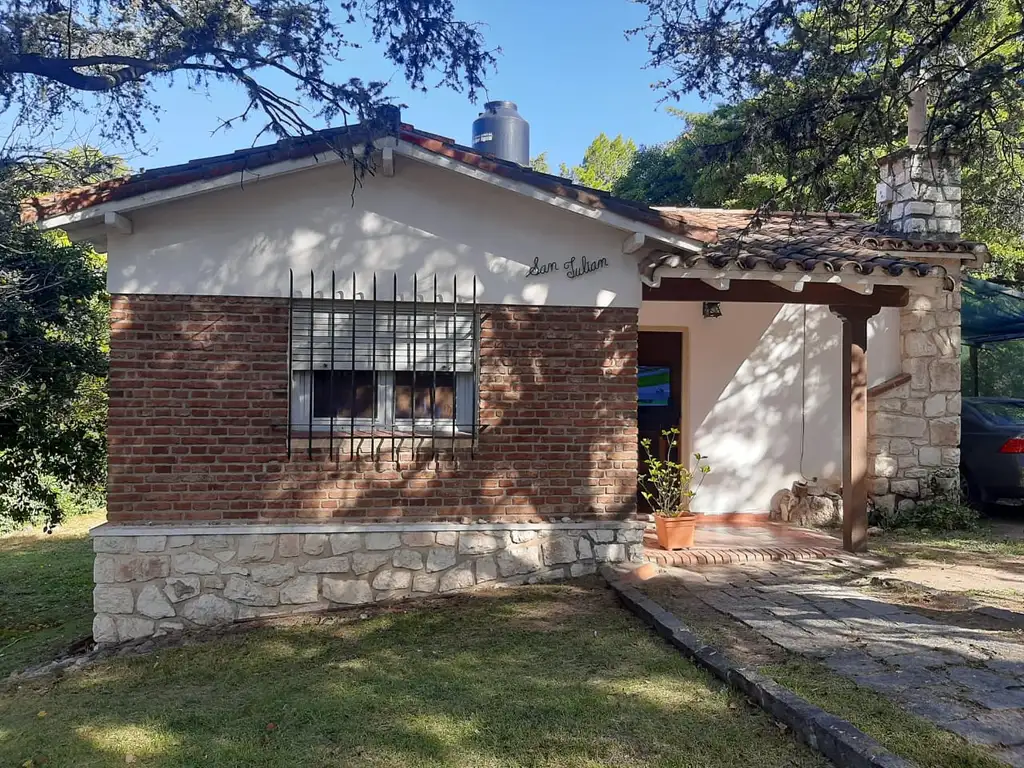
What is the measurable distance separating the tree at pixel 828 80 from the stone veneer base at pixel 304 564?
3417 mm

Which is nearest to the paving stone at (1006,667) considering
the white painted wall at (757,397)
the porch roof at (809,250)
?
the porch roof at (809,250)

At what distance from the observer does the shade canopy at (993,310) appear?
10859 mm

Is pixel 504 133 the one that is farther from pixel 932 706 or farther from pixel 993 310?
pixel 932 706

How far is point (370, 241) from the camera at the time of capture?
6.21 metres

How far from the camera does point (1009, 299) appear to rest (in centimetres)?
1104

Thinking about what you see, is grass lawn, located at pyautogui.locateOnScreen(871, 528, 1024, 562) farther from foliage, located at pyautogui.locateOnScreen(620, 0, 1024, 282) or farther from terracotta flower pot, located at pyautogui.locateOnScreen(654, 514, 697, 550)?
foliage, located at pyautogui.locateOnScreen(620, 0, 1024, 282)

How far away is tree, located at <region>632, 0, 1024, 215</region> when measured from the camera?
5.68 metres

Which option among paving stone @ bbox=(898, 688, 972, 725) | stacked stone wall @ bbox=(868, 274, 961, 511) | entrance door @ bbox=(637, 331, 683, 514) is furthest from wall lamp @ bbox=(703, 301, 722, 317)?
paving stone @ bbox=(898, 688, 972, 725)

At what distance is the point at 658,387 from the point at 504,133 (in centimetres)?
509

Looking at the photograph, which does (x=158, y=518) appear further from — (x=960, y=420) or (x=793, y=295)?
(x=960, y=420)

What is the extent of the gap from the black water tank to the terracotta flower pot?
6.76 metres

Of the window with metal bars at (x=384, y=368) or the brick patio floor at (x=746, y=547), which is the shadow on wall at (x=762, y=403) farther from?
the window with metal bars at (x=384, y=368)

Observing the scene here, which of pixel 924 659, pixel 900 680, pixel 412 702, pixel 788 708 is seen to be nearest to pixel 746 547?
pixel 924 659

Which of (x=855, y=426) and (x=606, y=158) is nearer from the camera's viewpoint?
(x=855, y=426)
